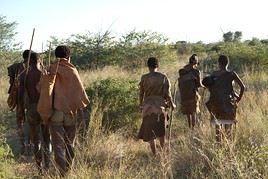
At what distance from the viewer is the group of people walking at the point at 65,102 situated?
651cm

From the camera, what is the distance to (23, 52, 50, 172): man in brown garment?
24.2 ft

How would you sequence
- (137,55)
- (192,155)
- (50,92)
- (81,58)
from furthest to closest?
1. (137,55)
2. (81,58)
3. (192,155)
4. (50,92)

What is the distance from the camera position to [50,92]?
6441 mm

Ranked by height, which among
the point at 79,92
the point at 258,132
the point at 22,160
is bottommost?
the point at 22,160

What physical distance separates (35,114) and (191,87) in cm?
373

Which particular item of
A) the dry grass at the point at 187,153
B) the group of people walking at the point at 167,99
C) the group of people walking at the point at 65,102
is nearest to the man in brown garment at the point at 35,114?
the group of people walking at the point at 65,102

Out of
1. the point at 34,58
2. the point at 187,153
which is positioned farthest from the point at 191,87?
the point at 34,58

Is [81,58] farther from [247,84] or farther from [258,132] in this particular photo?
[258,132]

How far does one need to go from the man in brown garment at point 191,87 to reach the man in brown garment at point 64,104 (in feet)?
12.4

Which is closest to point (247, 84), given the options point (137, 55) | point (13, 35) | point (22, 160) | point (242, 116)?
A: point (242, 116)

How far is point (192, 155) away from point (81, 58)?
15140 mm

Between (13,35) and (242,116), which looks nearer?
(242,116)

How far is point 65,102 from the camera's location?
21.4 feet

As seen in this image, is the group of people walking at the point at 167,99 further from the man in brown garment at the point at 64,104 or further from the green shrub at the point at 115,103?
the green shrub at the point at 115,103
